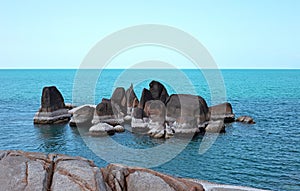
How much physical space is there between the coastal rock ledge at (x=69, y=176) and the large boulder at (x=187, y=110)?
34.0 metres

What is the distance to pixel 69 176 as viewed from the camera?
13.2 meters

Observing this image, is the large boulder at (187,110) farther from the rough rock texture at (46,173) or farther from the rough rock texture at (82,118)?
the rough rock texture at (46,173)

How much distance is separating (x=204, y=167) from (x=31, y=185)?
24612 millimetres

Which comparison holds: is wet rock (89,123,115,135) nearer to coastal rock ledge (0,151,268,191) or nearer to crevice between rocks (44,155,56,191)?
coastal rock ledge (0,151,268,191)

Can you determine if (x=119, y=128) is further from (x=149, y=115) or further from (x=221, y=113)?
(x=221, y=113)

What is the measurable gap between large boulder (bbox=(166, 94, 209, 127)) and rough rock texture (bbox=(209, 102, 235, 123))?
3890 millimetres

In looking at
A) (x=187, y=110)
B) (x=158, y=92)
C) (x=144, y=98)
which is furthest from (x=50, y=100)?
(x=187, y=110)

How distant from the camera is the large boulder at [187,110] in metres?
49.5

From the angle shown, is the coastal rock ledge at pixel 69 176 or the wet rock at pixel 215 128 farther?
the wet rock at pixel 215 128

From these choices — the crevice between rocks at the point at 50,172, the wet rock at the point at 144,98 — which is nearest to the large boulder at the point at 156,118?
the wet rock at the point at 144,98

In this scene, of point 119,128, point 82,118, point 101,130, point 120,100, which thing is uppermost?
point 120,100

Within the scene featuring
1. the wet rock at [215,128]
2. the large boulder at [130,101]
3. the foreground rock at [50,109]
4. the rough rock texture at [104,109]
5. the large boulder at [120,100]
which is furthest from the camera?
the large boulder at [120,100]

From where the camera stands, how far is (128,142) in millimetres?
46094

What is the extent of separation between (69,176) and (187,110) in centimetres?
3778
